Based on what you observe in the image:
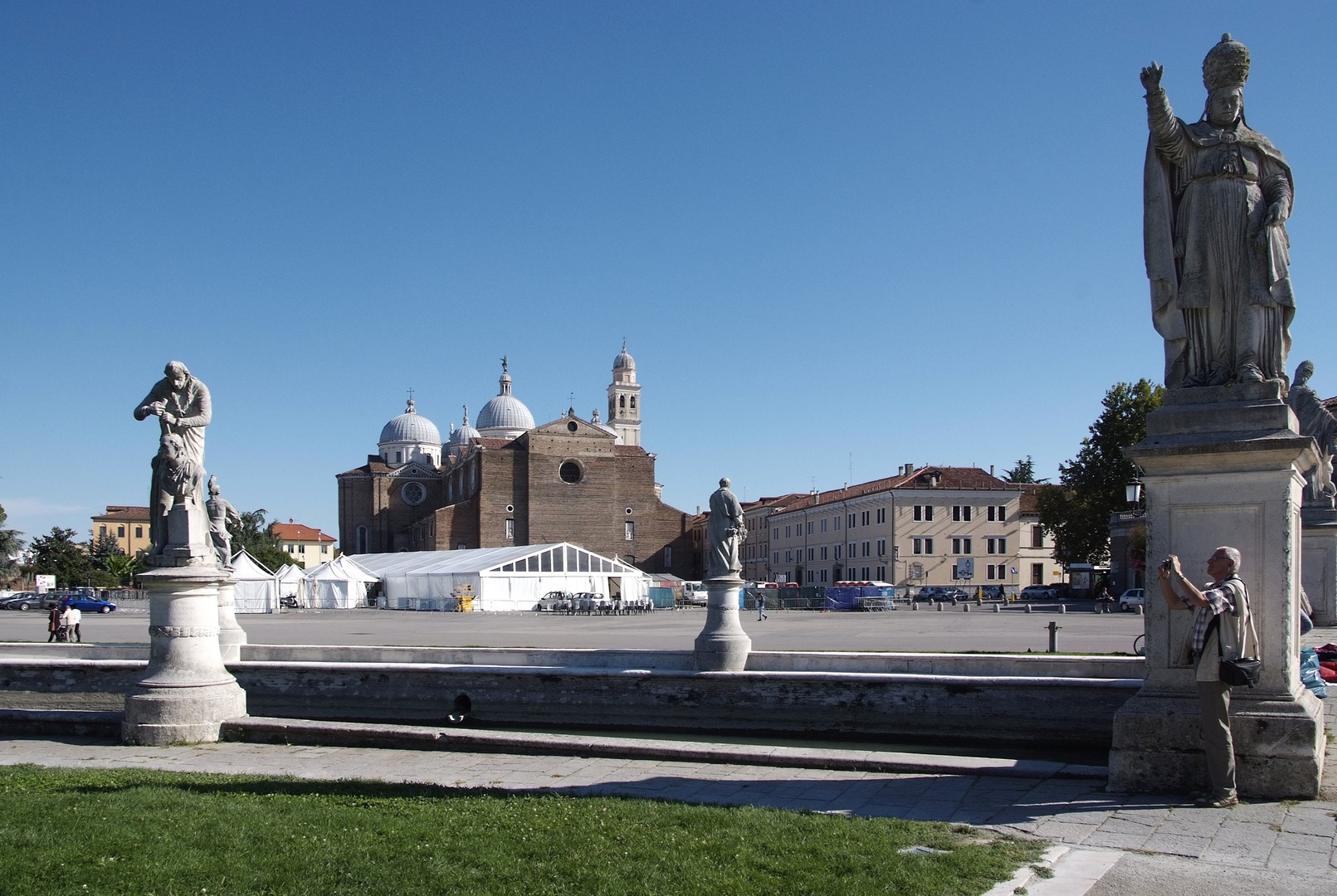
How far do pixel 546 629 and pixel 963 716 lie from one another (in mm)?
A: 22177

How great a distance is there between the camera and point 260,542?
339 ft

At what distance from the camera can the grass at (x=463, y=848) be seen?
4617 millimetres

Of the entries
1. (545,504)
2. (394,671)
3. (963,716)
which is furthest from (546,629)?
(545,504)

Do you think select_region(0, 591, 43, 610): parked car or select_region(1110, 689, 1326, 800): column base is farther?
select_region(0, 591, 43, 610): parked car

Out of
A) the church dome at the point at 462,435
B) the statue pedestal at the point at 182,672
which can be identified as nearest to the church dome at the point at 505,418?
the church dome at the point at 462,435

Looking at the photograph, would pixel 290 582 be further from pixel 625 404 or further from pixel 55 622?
pixel 625 404

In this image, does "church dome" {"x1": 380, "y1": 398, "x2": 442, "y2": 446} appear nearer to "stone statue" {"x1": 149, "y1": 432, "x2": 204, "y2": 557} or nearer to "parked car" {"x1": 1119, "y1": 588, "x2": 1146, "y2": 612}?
"parked car" {"x1": 1119, "y1": 588, "x2": 1146, "y2": 612}

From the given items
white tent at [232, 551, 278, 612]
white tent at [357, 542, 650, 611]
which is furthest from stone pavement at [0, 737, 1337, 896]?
white tent at [232, 551, 278, 612]

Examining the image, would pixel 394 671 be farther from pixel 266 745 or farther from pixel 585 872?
pixel 585 872

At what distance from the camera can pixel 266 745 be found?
30.5 ft

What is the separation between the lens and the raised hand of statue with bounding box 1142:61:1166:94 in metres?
6.59

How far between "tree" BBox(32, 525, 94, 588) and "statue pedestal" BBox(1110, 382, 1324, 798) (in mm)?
86533

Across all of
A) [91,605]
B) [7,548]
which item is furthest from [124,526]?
[91,605]

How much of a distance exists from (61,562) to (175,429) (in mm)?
81830
